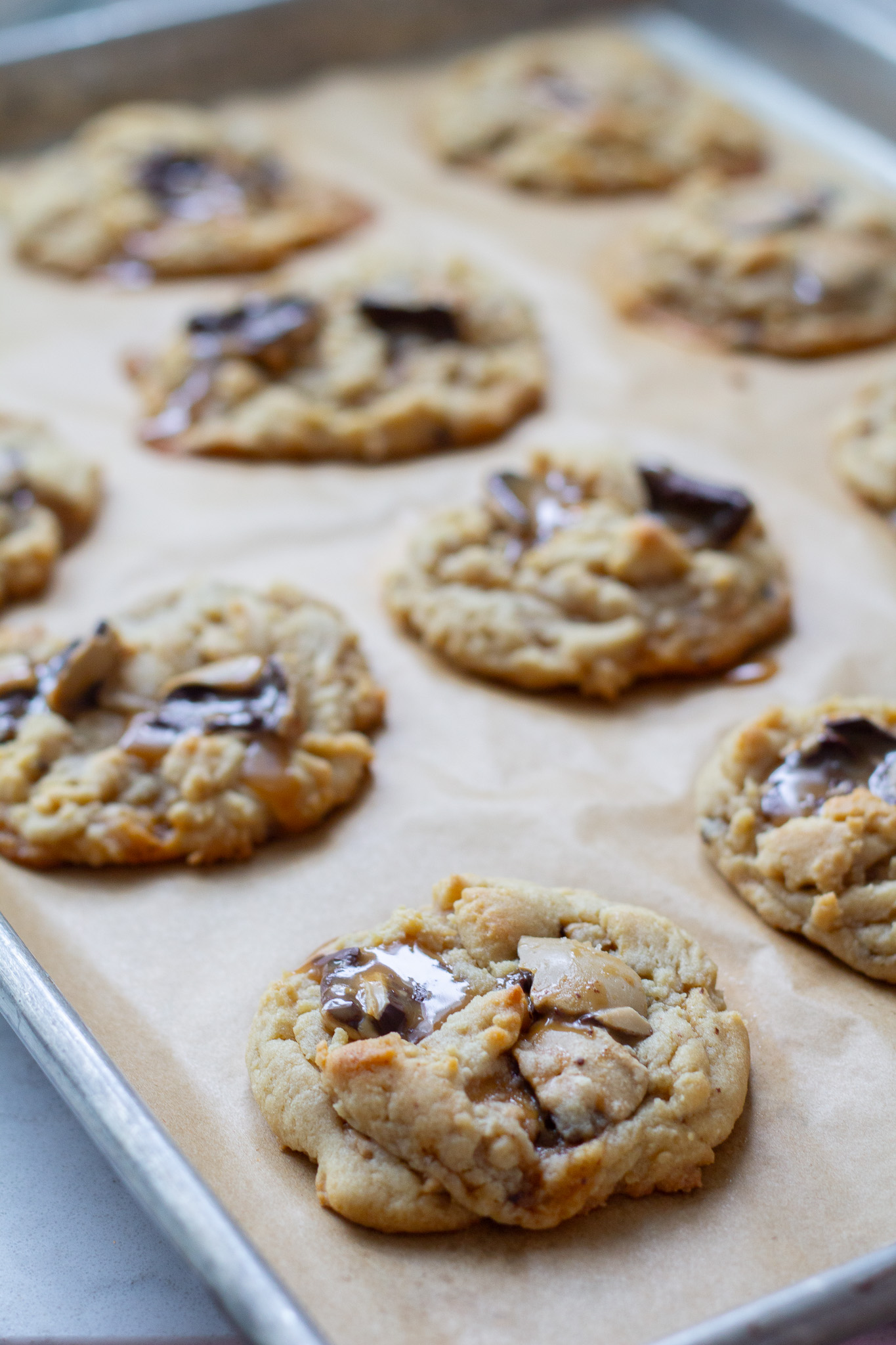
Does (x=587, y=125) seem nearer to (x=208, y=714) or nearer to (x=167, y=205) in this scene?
(x=167, y=205)

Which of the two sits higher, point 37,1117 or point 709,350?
point 709,350

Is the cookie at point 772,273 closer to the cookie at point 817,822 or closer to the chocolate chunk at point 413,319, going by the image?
the chocolate chunk at point 413,319

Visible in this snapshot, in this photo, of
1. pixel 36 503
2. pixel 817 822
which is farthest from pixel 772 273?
pixel 36 503

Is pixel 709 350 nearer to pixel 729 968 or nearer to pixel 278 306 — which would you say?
pixel 278 306

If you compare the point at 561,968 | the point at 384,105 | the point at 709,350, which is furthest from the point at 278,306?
the point at 561,968

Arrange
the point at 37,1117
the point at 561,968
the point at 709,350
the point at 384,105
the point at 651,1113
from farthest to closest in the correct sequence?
→ the point at 384,105
the point at 709,350
the point at 37,1117
the point at 561,968
the point at 651,1113

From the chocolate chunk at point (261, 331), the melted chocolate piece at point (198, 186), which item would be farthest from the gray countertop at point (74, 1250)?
the melted chocolate piece at point (198, 186)
